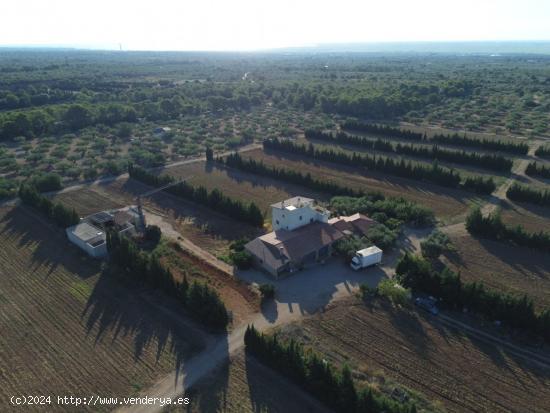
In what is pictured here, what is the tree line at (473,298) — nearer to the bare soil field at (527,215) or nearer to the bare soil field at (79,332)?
the bare soil field at (527,215)

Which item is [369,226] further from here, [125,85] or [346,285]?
[125,85]

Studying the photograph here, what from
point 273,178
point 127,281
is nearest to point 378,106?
point 273,178

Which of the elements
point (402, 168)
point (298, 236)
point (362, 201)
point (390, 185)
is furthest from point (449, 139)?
point (298, 236)

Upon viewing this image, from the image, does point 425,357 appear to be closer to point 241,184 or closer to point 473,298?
point 473,298

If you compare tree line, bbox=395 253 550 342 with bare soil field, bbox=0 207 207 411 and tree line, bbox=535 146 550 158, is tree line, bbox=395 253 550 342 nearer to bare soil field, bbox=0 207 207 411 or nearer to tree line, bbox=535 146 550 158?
bare soil field, bbox=0 207 207 411

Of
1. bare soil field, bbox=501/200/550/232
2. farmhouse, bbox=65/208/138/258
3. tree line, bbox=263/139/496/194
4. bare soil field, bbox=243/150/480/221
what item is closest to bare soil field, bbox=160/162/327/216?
bare soil field, bbox=243/150/480/221

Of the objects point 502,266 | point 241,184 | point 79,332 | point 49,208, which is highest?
point 49,208

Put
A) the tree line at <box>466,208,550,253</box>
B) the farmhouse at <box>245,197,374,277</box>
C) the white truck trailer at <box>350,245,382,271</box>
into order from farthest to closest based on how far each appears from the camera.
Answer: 1. the tree line at <box>466,208,550,253</box>
2. the farmhouse at <box>245,197,374,277</box>
3. the white truck trailer at <box>350,245,382,271</box>

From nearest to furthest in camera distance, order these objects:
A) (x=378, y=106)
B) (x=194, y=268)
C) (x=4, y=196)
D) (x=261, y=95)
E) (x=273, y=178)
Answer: (x=194, y=268), (x=4, y=196), (x=273, y=178), (x=378, y=106), (x=261, y=95)
